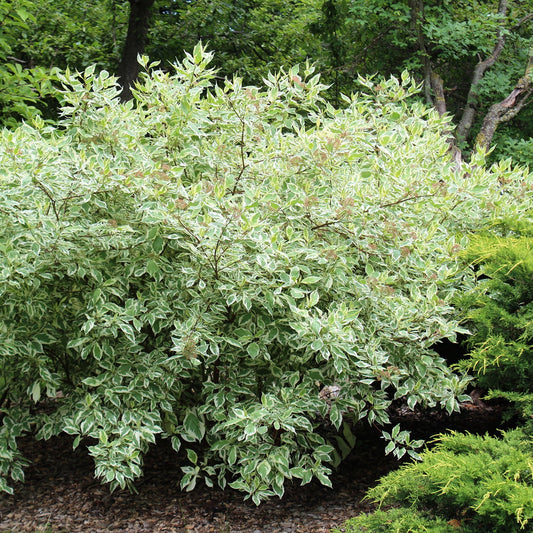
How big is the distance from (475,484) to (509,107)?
730 centimetres

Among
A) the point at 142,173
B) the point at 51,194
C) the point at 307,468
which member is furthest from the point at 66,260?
the point at 307,468

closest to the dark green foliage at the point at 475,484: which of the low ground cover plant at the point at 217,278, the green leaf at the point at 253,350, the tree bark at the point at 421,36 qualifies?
the low ground cover plant at the point at 217,278

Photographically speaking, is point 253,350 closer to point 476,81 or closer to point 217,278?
point 217,278

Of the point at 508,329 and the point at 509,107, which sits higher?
the point at 509,107

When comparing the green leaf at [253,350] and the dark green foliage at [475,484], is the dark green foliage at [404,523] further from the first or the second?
the green leaf at [253,350]

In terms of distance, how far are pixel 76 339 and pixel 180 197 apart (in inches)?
31.3

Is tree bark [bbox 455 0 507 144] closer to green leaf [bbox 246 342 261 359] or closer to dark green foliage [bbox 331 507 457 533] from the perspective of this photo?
green leaf [bbox 246 342 261 359]

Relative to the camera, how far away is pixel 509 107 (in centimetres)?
814

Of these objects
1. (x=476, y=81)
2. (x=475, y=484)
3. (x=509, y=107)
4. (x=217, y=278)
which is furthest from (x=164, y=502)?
(x=476, y=81)

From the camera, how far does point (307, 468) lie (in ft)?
9.54

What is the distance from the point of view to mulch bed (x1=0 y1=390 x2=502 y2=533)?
2.88 m

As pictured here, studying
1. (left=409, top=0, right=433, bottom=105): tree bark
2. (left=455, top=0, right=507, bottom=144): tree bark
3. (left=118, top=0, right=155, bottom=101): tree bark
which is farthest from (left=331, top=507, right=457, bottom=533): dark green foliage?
(left=455, top=0, right=507, bottom=144): tree bark

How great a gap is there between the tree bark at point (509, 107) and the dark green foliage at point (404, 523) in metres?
6.71

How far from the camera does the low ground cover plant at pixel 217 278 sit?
2596 mm
